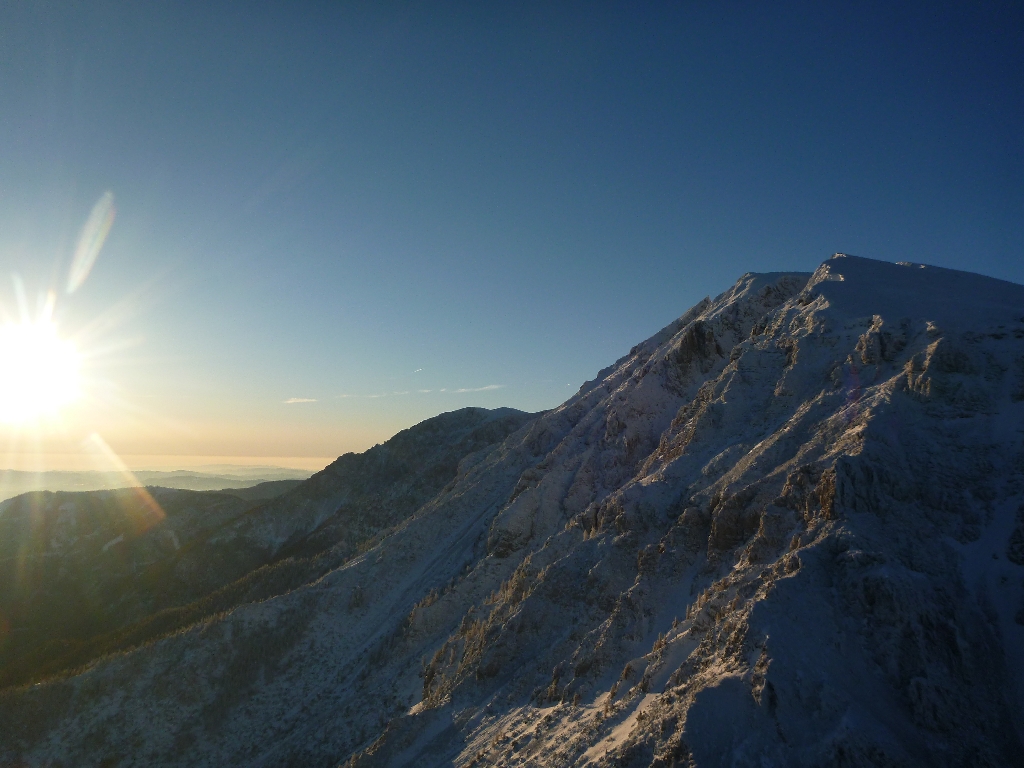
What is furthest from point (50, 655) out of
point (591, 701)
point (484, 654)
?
point (591, 701)

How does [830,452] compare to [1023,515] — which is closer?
[1023,515]

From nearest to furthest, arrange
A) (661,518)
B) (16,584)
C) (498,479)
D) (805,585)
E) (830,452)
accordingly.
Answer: (805,585)
(830,452)
(661,518)
(498,479)
(16,584)

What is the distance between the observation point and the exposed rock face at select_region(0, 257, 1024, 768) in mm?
16172

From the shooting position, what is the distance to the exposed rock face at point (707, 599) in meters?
16.2

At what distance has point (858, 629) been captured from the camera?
17406mm

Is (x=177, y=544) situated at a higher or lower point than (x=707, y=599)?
lower

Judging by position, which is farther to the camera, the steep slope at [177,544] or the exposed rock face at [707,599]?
the steep slope at [177,544]

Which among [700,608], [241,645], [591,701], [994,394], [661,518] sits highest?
[994,394]

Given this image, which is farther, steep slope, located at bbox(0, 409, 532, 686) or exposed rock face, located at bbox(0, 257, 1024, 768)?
steep slope, located at bbox(0, 409, 532, 686)

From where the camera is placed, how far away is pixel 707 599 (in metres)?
21.1

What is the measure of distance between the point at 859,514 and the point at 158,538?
320ft

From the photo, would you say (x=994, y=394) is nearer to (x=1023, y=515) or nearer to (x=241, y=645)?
(x=1023, y=515)

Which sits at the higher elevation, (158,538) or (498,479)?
(498,479)

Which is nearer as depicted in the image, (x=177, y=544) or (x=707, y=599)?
(x=707, y=599)
